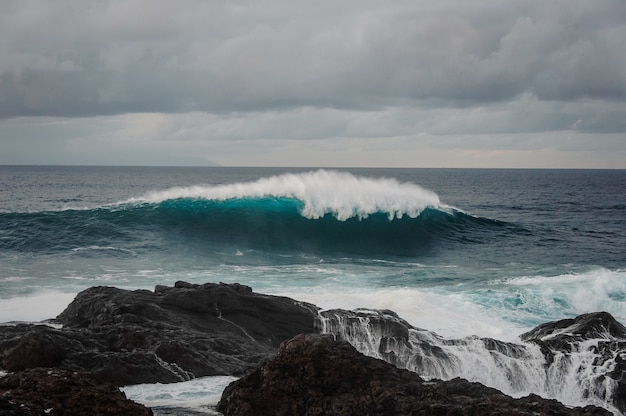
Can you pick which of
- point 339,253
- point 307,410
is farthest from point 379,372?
point 339,253

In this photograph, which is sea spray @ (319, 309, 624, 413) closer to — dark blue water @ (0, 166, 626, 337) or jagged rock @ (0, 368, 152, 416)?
dark blue water @ (0, 166, 626, 337)

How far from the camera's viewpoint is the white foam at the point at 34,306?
13734 mm

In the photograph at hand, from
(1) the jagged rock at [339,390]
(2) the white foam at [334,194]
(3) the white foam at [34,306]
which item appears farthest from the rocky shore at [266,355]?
(2) the white foam at [334,194]

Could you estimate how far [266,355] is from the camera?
9.84 metres

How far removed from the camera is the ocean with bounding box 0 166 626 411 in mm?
15062

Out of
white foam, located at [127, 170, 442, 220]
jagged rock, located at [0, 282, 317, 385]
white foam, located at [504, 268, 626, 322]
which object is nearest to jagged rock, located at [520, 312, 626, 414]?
jagged rock, located at [0, 282, 317, 385]

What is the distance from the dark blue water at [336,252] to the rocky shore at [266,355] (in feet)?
8.62

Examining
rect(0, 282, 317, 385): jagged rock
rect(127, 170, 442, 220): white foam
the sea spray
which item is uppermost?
rect(127, 170, 442, 220): white foam

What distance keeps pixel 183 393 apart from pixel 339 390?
2377 mm

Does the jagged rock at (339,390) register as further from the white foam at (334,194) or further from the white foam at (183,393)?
the white foam at (334,194)

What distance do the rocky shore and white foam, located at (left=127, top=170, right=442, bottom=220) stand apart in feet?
63.3

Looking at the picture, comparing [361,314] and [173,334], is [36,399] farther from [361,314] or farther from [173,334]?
[361,314]

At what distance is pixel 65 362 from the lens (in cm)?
862

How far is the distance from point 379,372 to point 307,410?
90cm
